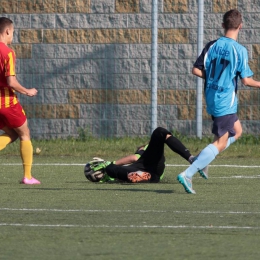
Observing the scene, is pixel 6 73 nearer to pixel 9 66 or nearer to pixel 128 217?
pixel 9 66

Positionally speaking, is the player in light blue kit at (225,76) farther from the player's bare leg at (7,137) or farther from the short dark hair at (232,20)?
the player's bare leg at (7,137)

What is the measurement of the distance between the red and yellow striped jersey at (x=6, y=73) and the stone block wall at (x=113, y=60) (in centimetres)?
679

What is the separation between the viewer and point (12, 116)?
11195 millimetres

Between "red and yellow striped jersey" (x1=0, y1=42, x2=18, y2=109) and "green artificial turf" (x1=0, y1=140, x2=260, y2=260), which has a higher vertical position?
"red and yellow striped jersey" (x1=0, y1=42, x2=18, y2=109)

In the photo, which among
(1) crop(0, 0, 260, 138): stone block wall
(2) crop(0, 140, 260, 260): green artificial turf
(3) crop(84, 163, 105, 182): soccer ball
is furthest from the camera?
(1) crop(0, 0, 260, 138): stone block wall

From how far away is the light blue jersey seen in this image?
10.4m

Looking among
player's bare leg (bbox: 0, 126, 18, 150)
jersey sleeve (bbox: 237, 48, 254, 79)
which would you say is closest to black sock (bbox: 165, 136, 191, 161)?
jersey sleeve (bbox: 237, 48, 254, 79)

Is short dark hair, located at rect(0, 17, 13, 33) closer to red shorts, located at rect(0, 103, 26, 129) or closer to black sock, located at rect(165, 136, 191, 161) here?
red shorts, located at rect(0, 103, 26, 129)

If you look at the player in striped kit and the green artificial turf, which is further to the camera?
the player in striped kit

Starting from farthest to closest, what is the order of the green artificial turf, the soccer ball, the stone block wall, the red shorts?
1. the stone block wall
2. the soccer ball
3. the red shorts
4. the green artificial turf

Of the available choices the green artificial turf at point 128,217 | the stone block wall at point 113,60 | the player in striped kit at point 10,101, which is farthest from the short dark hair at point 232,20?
Answer: the stone block wall at point 113,60

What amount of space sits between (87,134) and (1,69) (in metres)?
6.97

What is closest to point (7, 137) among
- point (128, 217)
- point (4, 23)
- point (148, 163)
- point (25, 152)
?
point (25, 152)

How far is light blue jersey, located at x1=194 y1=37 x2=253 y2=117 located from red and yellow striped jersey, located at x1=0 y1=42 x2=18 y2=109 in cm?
213
